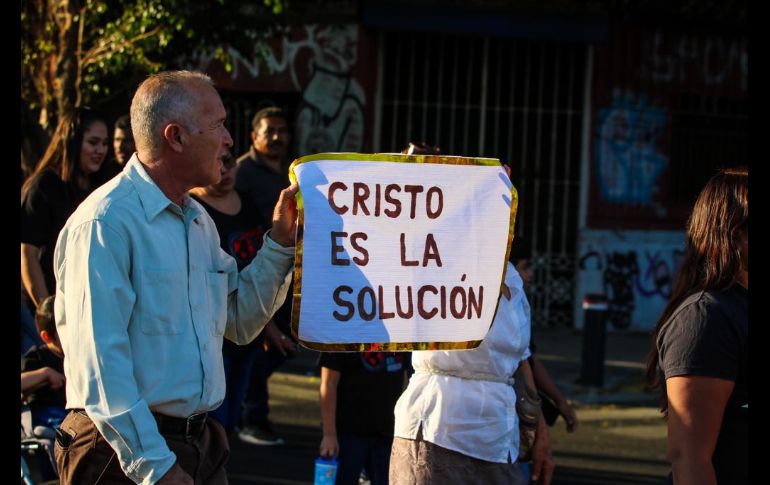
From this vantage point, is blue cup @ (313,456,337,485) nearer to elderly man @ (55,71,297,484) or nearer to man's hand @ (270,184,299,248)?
elderly man @ (55,71,297,484)

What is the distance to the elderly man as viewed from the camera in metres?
2.99

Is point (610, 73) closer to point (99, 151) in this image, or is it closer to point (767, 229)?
point (99, 151)

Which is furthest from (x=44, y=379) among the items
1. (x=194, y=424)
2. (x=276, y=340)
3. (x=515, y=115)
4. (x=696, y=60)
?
(x=696, y=60)

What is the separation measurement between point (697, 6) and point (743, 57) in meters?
1.16

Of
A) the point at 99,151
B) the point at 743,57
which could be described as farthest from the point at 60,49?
the point at 743,57

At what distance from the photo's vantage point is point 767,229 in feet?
10.7

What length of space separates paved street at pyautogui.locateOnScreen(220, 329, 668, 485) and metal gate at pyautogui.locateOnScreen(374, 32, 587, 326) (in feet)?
7.03

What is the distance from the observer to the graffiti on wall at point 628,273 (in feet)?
49.1

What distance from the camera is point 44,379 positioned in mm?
5410

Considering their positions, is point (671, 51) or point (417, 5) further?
point (671, 51)

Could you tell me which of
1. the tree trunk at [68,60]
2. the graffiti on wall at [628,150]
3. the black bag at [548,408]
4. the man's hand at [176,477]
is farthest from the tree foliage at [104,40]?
the man's hand at [176,477]

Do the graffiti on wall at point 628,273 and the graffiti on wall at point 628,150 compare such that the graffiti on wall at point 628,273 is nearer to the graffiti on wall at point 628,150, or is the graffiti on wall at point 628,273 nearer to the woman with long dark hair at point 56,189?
the graffiti on wall at point 628,150

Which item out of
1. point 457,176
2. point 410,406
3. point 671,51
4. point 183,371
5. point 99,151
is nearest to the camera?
point 183,371

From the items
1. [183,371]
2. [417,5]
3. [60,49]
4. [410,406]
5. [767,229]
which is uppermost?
[417,5]
